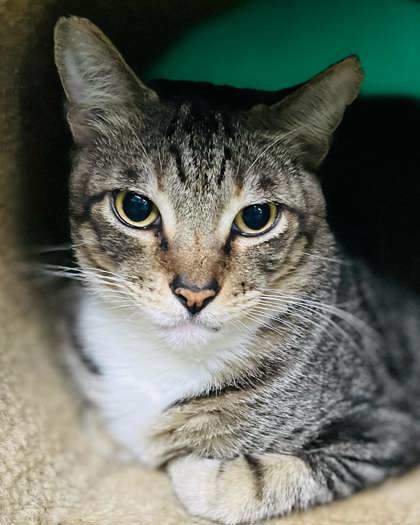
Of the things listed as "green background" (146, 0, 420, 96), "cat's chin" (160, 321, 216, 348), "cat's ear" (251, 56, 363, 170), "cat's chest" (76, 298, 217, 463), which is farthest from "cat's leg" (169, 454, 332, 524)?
"green background" (146, 0, 420, 96)

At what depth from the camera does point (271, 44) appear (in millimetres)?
2057

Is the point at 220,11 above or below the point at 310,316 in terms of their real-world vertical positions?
above

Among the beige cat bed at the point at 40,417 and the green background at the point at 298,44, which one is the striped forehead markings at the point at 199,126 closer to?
the beige cat bed at the point at 40,417

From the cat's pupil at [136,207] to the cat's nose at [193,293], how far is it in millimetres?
165

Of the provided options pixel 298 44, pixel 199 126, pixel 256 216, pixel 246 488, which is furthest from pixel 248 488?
pixel 298 44

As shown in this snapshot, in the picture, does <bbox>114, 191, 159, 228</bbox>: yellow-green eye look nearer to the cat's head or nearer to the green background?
the cat's head

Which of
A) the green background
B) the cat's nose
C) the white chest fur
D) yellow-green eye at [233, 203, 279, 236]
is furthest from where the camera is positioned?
the green background

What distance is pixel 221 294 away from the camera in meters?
1.35

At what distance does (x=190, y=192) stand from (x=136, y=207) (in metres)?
0.12

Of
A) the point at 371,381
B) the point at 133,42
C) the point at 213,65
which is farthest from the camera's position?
the point at 213,65

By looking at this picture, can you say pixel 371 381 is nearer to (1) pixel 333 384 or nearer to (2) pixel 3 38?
(1) pixel 333 384

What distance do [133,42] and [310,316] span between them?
0.91m

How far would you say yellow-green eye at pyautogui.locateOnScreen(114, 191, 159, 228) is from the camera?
4.62 ft

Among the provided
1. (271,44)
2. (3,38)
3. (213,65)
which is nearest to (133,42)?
(213,65)
